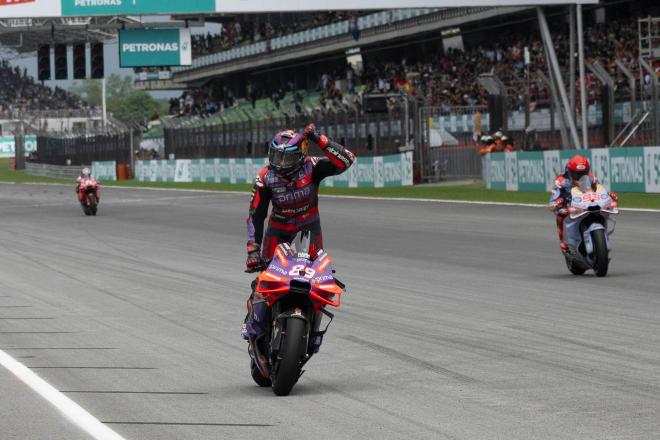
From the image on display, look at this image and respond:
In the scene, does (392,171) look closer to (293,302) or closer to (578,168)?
(578,168)

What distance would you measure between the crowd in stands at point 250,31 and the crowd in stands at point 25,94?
23854 mm

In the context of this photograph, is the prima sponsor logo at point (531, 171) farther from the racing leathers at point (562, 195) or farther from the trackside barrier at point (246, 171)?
the racing leathers at point (562, 195)

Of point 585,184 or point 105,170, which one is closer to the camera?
point 585,184

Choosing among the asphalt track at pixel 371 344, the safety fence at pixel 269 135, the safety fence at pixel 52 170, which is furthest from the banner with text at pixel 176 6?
the safety fence at pixel 52 170

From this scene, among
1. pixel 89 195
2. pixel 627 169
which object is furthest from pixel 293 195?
pixel 89 195

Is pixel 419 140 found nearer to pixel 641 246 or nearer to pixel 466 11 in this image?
pixel 466 11

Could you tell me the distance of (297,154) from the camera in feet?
23.8

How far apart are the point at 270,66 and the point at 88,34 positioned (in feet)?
100

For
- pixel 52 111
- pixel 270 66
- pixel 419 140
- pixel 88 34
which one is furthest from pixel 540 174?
pixel 52 111

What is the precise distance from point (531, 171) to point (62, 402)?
2427 centimetres

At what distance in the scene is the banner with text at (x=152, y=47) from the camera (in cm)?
4069

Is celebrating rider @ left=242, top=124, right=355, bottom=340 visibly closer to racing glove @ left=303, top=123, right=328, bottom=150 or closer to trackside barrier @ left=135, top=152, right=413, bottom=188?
racing glove @ left=303, top=123, right=328, bottom=150

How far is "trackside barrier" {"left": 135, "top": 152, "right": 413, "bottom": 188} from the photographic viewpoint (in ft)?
125

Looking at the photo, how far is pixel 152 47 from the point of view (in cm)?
4091
